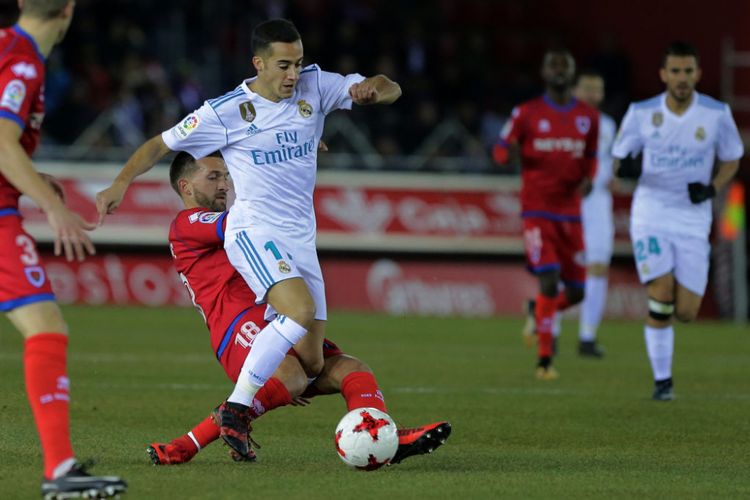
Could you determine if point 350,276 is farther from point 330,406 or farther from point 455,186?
point 330,406

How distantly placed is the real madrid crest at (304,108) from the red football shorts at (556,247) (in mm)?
5226

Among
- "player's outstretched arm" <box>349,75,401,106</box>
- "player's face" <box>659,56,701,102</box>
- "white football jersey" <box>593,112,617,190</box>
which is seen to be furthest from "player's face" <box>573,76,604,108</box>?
"player's outstretched arm" <box>349,75,401,106</box>

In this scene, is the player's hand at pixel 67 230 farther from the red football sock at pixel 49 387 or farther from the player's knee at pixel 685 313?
the player's knee at pixel 685 313

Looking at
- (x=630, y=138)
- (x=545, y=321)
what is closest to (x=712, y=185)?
(x=630, y=138)

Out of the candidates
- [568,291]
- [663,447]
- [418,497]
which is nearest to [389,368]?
[568,291]

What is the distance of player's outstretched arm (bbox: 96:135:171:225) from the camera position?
645 centimetres

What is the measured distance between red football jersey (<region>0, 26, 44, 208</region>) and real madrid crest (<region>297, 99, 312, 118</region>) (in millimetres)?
1883

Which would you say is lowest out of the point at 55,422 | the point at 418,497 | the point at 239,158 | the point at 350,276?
the point at 350,276

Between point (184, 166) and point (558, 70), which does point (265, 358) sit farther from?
point (558, 70)

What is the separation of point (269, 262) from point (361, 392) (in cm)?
76

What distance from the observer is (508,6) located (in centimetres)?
2538

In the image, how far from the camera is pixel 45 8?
549cm

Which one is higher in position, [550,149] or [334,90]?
[334,90]

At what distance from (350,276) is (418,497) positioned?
13985 mm
